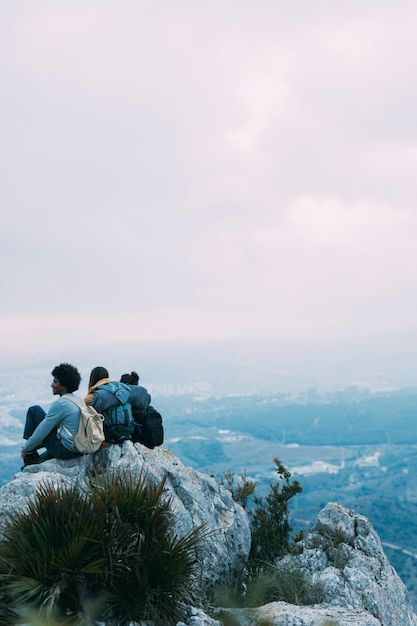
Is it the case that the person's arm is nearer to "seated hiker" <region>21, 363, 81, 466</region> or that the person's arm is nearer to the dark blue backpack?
"seated hiker" <region>21, 363, 81, 466</region>

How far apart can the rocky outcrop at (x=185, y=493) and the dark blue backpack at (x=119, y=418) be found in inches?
6.7

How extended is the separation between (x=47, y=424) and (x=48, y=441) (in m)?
0.32

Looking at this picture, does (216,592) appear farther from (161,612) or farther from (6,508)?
(6,508)

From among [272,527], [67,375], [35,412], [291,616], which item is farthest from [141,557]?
[272,527]

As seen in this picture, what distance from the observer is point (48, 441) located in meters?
9.06

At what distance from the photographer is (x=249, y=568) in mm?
9555

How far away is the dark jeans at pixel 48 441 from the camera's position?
8.89 m

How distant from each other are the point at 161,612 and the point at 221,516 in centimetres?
398

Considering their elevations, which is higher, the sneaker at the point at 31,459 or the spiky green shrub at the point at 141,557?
the sneaker at the point at 31,459

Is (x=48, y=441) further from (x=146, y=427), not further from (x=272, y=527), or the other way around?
(x=272, y=527)

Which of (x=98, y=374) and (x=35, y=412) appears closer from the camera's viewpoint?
(x=35, y=412)

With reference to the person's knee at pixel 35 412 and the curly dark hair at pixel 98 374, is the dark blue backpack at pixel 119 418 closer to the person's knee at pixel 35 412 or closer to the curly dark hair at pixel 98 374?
the curly dark hair at pixel 98 374

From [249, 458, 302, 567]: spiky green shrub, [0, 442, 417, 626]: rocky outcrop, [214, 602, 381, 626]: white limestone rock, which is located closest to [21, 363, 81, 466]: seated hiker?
[0, 442, 417, 626]: rocky outcrop

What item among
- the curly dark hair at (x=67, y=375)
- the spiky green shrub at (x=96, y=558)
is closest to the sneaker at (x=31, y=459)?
the curly dark hair at (x=67, y=375)
